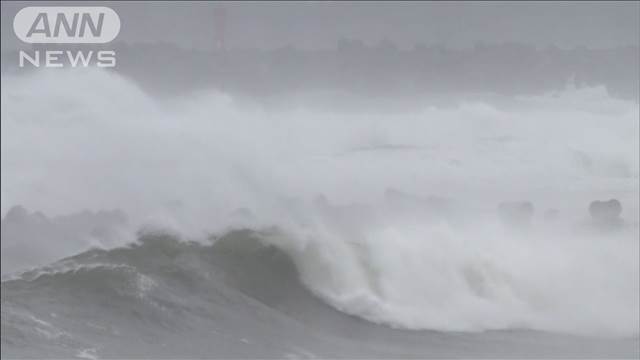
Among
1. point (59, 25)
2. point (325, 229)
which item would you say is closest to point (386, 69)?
point (325, 229)

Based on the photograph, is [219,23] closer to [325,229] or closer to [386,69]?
[386,69]

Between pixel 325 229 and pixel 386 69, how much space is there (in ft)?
3.92

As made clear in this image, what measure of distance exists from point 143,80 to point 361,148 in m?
1.50

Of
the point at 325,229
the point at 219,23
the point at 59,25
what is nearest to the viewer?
the point at 59,25

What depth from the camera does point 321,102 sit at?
23.0ft

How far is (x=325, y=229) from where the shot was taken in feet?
23.7

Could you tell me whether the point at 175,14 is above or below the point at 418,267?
above

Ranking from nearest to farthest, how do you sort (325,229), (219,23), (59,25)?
1. (59,25)
2. (219,23)
3. (325,229)

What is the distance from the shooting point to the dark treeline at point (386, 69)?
6891mm

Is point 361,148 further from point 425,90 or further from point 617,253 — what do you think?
point 617,253

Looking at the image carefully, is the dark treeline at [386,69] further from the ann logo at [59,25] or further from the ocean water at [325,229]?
the ann logo at [59,25]

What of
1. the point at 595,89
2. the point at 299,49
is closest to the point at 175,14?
the point at 299,49

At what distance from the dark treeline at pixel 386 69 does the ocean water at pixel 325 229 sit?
123 millimetres

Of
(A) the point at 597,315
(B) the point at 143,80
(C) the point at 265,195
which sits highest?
(B) the point at 143,80
